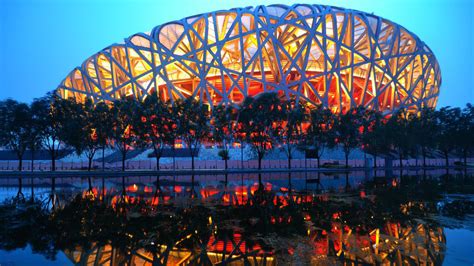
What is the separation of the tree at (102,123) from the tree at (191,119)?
263 inches

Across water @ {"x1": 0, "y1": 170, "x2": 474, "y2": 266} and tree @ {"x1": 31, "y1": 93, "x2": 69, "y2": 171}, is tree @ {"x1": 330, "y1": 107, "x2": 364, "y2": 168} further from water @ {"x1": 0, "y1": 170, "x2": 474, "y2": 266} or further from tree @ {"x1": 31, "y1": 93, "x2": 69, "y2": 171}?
tree @ {"x1": 31, "y1": 93, "x2": 69, "y2": 171}

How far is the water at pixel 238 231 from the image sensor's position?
25.3ft

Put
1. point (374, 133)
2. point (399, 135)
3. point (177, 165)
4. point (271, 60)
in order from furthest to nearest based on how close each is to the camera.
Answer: point (271, 60) → point (399, 135) → point (374, 133) → point (177, 165)

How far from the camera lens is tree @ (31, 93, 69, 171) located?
127ft

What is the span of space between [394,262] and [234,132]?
36.0 m

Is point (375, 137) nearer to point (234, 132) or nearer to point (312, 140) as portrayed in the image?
point (312, 140)

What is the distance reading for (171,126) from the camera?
3941 cm

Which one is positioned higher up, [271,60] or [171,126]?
[271,60]

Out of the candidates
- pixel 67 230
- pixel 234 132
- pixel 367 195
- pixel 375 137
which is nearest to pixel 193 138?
pixel 234 132

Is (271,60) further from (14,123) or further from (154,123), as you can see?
(14,123)

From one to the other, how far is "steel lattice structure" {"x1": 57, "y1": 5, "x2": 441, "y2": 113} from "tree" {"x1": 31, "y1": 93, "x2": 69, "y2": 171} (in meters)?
15.0

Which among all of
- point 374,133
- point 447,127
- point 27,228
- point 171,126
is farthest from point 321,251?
point 447,127

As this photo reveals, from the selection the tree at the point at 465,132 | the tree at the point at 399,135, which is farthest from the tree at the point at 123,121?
the tree at the point at 465,132

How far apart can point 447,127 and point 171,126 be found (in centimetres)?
4205
